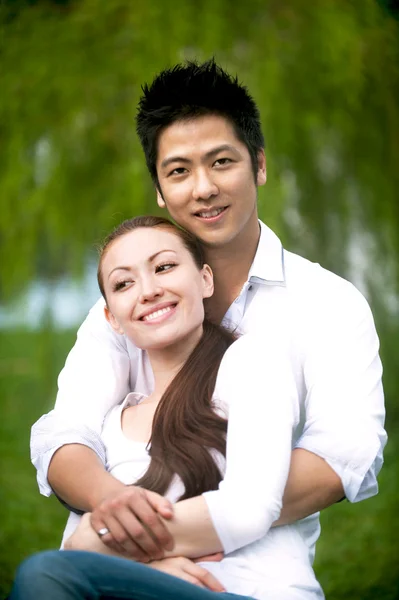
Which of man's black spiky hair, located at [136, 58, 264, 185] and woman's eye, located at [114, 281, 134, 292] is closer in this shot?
woman's eye, located at [114, 281, 134, 292]

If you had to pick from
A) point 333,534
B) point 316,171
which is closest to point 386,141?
point 316,171

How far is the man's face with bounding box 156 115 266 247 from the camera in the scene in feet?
5.12

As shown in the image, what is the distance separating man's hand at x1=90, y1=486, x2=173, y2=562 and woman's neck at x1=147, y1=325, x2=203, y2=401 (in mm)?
222

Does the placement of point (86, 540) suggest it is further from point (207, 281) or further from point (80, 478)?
point (207, 281)

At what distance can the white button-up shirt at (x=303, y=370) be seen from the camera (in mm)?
1417

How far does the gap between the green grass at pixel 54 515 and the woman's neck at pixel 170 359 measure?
53.8 inches

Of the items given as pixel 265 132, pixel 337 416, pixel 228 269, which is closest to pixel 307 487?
pixel 337 416

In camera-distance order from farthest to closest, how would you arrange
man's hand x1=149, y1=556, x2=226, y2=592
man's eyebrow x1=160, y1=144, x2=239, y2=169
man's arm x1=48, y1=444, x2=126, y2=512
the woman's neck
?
1. man's eyebrow x1=160, y1=144, x2=239, y2=169
2. the woman's neck
3. man's arm x1=48, y1=444, x2=126, y2=512
4. man's hand x1=149, y1=556, x2=226, y2=592

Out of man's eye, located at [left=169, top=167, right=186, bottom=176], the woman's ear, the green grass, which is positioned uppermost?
man's eye, located at [left=169, top=167, right=186, bottom=176]

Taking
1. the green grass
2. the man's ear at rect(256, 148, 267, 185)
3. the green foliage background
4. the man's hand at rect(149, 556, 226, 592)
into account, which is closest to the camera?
the man's hand at rect(149, 556, 226, 592)

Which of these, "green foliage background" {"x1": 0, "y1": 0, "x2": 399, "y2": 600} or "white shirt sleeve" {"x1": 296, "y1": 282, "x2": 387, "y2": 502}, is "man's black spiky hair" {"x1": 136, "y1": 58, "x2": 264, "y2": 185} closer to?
"white shirt sleeve" {"x1": 296, "y1": 282, "x2": 387, "y2": 502}

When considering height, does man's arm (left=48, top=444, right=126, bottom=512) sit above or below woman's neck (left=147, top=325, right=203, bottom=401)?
below

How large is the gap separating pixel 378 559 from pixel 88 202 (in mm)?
1489

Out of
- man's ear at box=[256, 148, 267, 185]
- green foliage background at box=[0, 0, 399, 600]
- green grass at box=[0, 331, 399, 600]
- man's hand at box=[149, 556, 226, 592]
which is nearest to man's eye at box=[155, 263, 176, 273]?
man's ear at box=[256, 148, 267, 185]
